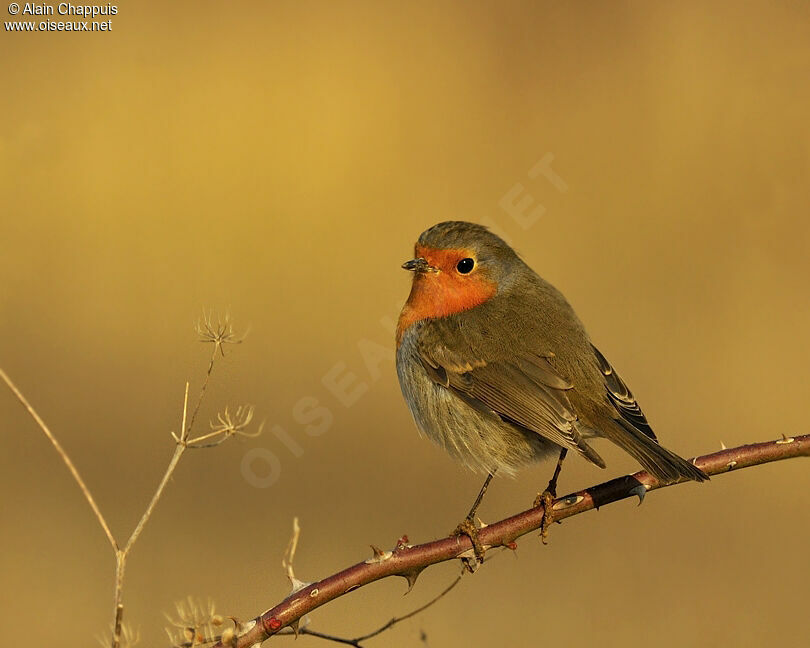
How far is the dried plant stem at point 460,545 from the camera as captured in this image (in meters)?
2.62

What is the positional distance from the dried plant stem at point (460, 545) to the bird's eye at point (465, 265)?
172cm

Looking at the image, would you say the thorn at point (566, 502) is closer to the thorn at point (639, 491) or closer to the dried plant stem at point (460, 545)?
the dried plant stem at point (460, 545)

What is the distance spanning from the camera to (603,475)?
25.2 ft

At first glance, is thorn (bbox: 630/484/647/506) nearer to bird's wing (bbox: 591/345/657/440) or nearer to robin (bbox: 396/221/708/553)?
robin (bbox: 396/221/708/553)

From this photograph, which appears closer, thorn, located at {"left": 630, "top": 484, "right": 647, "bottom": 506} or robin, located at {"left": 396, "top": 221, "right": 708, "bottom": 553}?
thorn, located at {"left": 630, "top": 484, "right": 647, "bottom": 506}

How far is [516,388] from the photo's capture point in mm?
4426

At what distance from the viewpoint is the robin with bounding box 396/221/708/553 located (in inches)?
170

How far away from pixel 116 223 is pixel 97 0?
1.92 m

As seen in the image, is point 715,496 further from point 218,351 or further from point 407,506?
point 218,351

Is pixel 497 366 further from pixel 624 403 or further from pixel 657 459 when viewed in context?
pixel 657 459

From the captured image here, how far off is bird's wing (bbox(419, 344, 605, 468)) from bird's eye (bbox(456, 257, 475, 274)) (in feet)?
1.35

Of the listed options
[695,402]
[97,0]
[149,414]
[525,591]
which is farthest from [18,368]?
[695,402]

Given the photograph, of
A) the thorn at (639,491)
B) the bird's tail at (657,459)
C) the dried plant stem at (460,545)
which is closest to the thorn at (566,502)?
the dried plant stem at (460,545)

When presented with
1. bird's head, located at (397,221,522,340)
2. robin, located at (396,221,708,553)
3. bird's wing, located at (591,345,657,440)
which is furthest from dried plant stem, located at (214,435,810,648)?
bird's head, located at (397,221,522,340)
